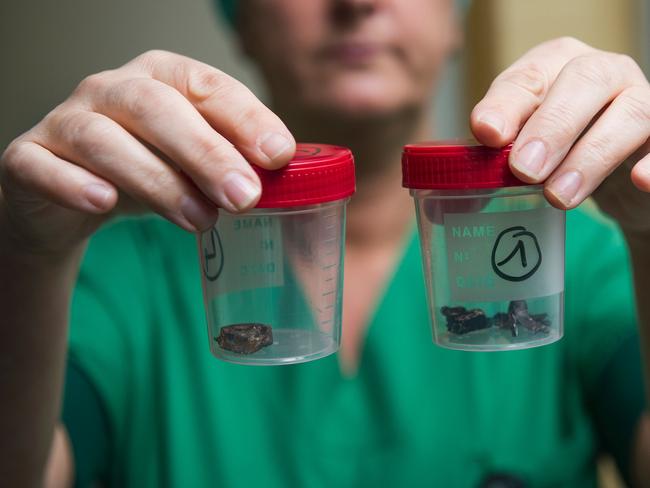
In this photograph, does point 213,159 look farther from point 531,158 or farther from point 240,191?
point 531,158

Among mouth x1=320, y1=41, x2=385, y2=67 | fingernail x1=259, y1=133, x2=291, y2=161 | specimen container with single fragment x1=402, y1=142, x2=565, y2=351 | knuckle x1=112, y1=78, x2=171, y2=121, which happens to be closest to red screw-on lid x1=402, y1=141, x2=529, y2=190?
specimen container with single fragment x1=402, y1=142, x2=565, y2=351

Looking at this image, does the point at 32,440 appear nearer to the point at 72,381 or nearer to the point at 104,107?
the point at 72,381

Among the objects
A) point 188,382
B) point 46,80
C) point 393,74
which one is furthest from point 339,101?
point 46,80

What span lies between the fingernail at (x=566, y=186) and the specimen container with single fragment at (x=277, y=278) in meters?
0.17

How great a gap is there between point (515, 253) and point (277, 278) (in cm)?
22

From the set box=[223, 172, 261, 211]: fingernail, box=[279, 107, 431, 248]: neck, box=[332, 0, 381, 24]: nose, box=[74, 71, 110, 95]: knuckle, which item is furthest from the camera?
box=[279, 107, 431, 248]: neck

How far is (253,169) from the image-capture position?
616mm

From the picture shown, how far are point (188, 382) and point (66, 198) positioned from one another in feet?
2.14

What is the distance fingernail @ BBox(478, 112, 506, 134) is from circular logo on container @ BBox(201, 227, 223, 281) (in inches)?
10.2

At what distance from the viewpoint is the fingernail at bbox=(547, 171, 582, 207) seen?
2.02 feet

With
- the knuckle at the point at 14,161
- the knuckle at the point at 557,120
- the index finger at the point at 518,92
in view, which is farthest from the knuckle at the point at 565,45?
the knuckle at the point at 14,161

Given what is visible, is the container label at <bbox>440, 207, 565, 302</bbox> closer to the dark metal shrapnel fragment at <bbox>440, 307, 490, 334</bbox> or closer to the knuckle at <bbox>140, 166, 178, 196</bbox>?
the dark metal shrapnel fragment at <bbox>440, 307, 490, 334</bbox>

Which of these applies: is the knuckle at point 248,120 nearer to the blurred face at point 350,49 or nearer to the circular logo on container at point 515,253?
the circular logo on container at point 515,253

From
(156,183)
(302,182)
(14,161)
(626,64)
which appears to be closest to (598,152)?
(626,64)
